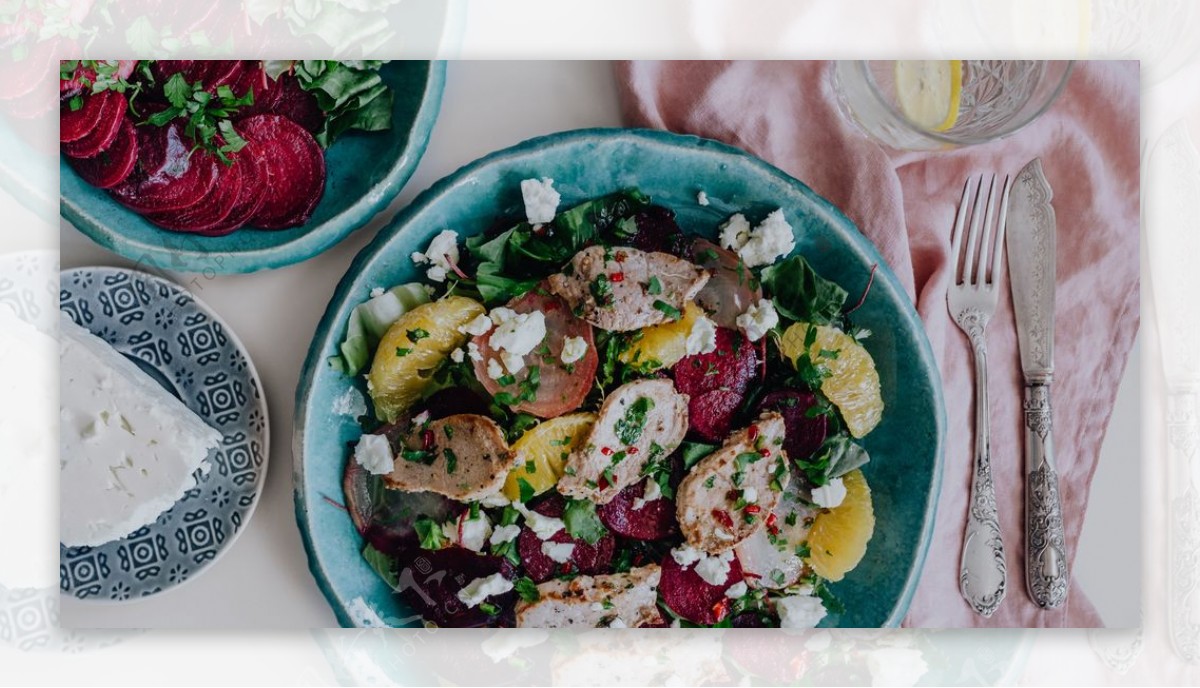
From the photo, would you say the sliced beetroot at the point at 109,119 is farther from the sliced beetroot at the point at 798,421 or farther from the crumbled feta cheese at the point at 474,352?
the sliced beetroot at the point at 798,421

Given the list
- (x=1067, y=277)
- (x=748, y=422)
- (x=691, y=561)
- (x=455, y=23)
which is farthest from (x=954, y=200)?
(x=455, y=23)

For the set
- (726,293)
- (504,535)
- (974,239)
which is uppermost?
(974,239)

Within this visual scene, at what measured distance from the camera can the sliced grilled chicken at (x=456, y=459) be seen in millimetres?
1373

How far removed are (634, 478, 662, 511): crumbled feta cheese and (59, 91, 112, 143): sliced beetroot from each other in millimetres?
1010

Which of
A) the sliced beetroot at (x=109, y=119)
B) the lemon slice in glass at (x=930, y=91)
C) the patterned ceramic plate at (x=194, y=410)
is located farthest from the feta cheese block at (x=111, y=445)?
the lemon slice in glass at (x=930, y=91)

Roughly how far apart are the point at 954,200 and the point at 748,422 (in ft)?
1.60

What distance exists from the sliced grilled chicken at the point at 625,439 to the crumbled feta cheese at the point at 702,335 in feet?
0.24

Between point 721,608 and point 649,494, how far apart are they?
22cm

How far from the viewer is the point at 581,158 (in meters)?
1.40

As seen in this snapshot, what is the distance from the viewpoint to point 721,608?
142 centimetres

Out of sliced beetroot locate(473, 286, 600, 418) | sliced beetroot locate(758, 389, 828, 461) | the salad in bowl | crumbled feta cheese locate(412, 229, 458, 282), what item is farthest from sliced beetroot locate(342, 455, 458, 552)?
sliced beetroot locate(758, 389, 828, 461)

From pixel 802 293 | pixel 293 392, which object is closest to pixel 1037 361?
pixel 802 293

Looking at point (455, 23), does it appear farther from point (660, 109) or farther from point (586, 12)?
point (660, 109)

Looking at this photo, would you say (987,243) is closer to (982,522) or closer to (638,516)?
(982,522)
